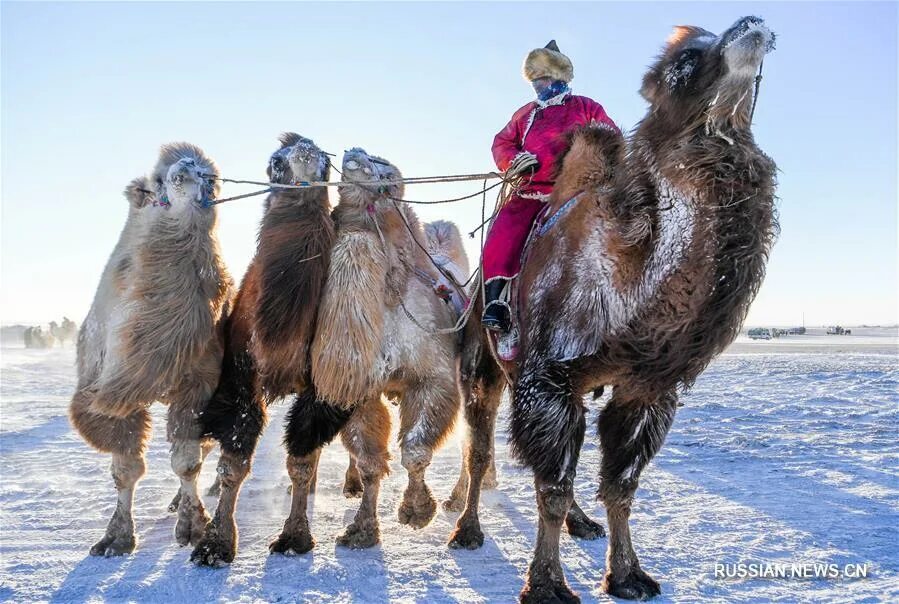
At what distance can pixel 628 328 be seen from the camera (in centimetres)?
354

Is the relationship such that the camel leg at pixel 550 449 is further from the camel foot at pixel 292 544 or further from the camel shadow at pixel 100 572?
the camel shadow at pixel 100 572

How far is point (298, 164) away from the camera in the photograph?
491cm

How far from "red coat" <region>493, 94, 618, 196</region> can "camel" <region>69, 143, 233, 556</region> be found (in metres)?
2.11

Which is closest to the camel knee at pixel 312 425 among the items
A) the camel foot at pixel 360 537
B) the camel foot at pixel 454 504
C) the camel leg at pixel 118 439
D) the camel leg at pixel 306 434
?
the camel leg at pixel 306 434

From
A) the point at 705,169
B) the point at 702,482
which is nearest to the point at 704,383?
the point at 702,482

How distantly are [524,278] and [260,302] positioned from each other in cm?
168

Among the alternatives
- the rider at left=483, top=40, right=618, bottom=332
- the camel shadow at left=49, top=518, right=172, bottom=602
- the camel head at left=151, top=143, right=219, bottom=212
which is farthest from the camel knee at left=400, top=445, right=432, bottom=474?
the camel head at left=151, top=143, right=219, bottom=212

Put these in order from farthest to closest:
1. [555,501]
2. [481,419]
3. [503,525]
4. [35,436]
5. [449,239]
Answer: [35,436] < [449,239] < [481,419] < [503,525] < [555,501]

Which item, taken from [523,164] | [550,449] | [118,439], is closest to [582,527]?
[550,449]

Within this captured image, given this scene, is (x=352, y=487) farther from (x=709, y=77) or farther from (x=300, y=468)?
(x=709, y=77)

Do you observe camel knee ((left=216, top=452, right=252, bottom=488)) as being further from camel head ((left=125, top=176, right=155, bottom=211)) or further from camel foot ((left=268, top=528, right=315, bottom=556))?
camel head ((left=125, top=176, right=155, bottom=211))

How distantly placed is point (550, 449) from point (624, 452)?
60cm

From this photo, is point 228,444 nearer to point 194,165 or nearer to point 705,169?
point 194,165

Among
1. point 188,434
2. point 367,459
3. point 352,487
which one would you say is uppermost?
point 188,434
